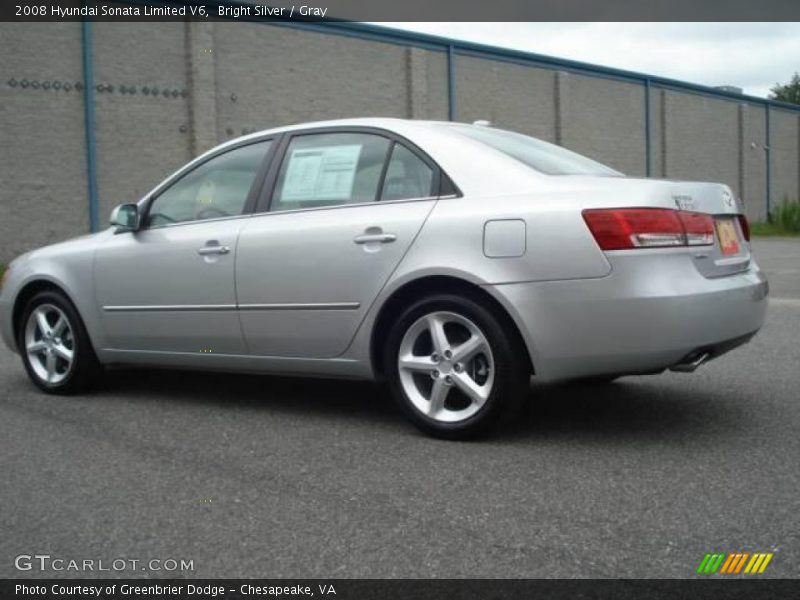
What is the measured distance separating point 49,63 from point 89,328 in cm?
1441

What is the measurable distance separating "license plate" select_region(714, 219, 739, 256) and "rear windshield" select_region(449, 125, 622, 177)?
62 cm

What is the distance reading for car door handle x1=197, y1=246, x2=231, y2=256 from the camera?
5152 millimetres

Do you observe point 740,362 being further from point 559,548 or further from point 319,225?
point 559,548

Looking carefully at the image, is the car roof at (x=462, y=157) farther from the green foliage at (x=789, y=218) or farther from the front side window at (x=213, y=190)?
the green foliage at (x=789, y=218)

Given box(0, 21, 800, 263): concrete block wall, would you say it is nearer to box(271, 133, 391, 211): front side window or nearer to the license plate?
box(271, 133, 391, 211): front side window

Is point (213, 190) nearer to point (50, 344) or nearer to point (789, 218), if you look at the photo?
point (50, 344)

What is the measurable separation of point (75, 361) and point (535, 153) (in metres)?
3.05

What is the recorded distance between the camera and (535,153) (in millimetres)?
4969

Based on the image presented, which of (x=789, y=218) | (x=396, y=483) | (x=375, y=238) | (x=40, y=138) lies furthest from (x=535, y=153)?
(x=789, y=218)

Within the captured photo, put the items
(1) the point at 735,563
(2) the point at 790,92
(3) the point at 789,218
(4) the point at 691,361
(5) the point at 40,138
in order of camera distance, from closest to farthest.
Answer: (1) the point at 735,563 → (4) the point at 691,361 → (5) the point at 40,138 → (3) the point at 789,218 → (2) the point at 790,92

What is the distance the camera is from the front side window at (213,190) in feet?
17.6

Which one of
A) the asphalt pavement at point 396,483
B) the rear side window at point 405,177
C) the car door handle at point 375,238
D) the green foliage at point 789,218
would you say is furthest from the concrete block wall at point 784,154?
the car door handle at point 375,238

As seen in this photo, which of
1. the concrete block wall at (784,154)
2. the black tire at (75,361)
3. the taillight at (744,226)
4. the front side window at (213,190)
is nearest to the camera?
the taillight at (744,226)

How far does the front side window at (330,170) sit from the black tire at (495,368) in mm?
716
